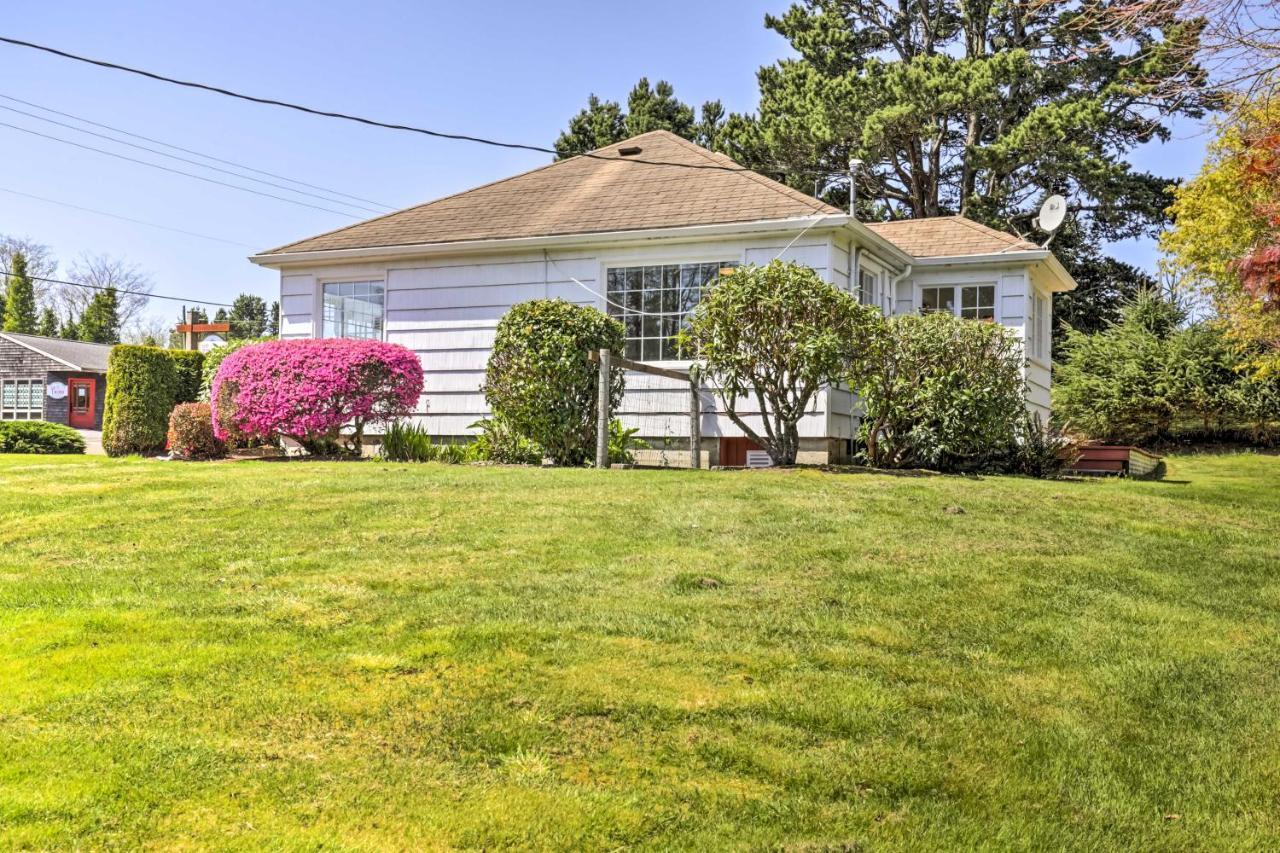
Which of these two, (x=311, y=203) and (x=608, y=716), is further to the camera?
(x=311, y=203)

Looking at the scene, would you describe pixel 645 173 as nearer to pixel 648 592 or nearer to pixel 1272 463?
pixel 648 592

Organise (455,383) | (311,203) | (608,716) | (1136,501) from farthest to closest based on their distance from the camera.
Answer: (311,203)
(455,383)
(1136,501)
(608,716)

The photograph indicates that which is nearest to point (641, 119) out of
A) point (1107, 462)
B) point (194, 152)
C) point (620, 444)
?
→ point (194, 152)

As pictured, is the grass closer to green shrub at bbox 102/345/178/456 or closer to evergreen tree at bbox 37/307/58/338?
green shrub at bbox 102/345/178/456

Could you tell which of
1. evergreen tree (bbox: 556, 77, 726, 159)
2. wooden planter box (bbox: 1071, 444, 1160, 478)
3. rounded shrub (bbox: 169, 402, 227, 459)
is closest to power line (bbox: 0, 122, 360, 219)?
evergreen tree (bbox: 556, 77, 726, 159)

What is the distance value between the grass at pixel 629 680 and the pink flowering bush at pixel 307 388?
458 centimetres

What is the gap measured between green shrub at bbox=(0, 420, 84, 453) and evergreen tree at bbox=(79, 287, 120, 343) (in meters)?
38.4

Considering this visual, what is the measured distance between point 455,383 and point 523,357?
3.38m

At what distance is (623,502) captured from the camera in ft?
25.0

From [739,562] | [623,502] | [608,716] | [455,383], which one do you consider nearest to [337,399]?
[455,383]

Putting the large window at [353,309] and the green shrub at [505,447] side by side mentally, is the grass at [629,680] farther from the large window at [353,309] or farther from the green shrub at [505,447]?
the large window at [353,309]

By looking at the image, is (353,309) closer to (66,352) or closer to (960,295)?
(960,295)

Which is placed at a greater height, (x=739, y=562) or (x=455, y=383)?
(x=455, y=383)

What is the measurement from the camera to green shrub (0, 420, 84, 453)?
59.4ft
